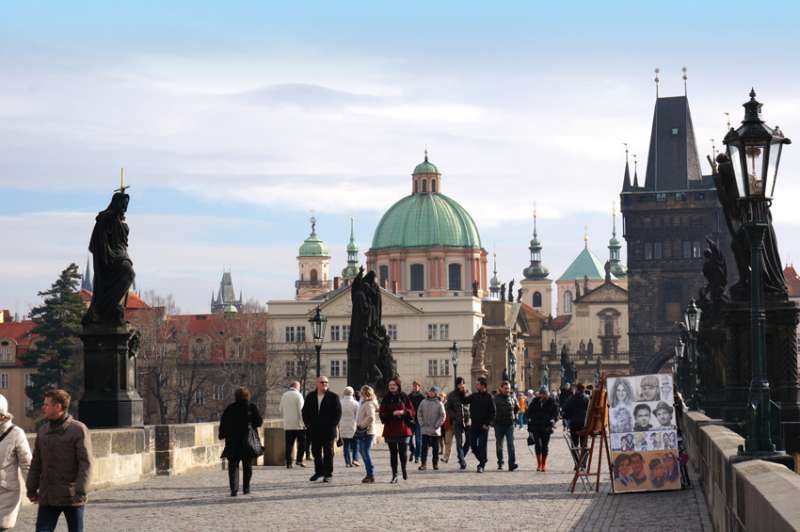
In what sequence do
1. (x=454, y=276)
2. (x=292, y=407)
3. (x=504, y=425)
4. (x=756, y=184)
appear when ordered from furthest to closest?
1. (x=454, y=276)
2. (x=292, y=407)
3. (x=504, y=425)
4. (x=756, y=184)

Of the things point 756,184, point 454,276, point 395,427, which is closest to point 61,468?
point 756,184

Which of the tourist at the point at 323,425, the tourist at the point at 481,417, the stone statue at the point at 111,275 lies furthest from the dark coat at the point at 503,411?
the stone statue at the point at 111,275

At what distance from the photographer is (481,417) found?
24.9m

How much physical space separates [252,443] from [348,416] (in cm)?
555

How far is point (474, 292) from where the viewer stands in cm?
14625

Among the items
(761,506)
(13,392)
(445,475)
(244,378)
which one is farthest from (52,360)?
(761,506)

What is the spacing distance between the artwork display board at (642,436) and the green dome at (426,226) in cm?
13359

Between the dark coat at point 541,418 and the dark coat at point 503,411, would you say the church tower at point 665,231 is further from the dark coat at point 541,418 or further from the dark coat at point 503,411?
the dark coat at point 541,418

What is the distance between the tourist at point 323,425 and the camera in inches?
850

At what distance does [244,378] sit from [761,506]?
97.3m

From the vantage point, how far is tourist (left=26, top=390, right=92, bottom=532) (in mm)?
10844

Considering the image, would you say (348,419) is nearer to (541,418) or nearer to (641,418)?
(541,418)

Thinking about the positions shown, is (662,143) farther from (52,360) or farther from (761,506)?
(761,506)

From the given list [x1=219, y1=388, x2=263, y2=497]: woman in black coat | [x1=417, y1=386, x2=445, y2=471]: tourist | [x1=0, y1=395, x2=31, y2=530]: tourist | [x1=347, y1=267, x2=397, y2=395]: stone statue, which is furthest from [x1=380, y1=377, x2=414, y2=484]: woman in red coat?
[x1=347, y1=267, x2=397, y2=395]: stone statue
